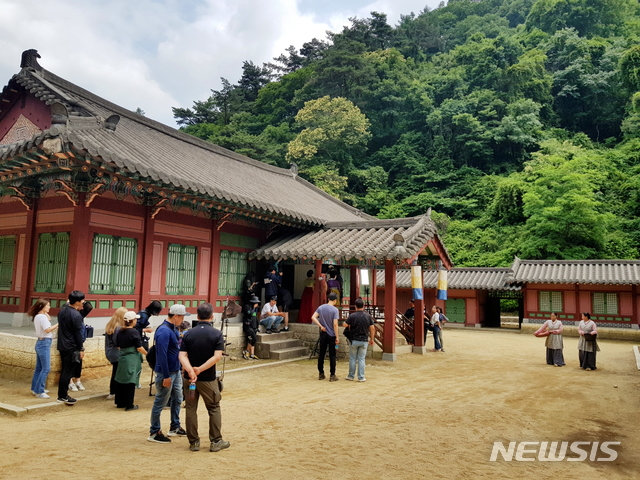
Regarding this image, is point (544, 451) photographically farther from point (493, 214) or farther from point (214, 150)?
point (493, 214)

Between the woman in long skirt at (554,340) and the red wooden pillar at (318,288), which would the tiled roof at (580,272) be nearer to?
the woman in long skirt at (554,340)

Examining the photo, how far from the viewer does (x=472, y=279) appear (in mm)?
28969

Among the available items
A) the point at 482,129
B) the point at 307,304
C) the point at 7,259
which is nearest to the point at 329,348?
the point at 307,304

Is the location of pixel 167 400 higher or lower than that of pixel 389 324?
lower

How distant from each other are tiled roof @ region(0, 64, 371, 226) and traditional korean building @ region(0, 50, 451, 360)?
0.06 metres

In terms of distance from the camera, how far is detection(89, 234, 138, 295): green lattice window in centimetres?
1009

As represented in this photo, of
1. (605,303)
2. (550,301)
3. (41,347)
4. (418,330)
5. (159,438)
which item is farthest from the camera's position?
(550,301)

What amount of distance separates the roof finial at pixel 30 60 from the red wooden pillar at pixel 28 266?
13.3 feet

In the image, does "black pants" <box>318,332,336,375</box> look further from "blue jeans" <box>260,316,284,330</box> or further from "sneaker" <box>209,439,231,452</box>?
"sneaker" <box>209,439,231,452</box>

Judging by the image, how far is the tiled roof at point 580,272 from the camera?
2375 centimetres

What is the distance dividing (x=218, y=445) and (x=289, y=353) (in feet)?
25.0

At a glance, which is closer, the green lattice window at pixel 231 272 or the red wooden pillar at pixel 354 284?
the green lattice window at pixel 231 272

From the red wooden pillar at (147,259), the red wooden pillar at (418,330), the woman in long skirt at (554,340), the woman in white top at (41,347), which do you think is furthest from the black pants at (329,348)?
the woman in long skirt at (554,340)

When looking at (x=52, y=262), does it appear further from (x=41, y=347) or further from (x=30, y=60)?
(x=30, y=60)
